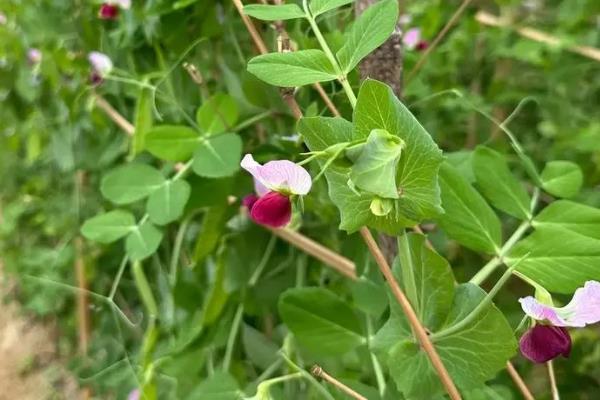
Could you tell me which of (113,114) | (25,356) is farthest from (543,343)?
(25,356)

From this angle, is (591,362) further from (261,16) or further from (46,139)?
(46,139)

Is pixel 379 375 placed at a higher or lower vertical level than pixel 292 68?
lower

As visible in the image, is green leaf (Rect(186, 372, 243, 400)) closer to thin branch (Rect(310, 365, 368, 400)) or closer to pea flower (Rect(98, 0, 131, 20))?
thin branch (Rect(310, 365, 368, 400))

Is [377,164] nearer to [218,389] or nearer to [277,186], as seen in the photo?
[277,186]

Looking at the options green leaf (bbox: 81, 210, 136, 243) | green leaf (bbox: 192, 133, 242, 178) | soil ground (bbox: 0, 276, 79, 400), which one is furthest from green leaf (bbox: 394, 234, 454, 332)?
soil ground (bbox: 0, 276, 79, 400)

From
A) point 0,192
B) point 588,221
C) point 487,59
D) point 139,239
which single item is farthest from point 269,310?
point 0,192

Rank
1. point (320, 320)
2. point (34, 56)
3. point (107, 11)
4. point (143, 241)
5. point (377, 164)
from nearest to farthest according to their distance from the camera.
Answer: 1. point (377, 164)
2. point (320, 320)
3. point (143, 241)
4. point (107, 11)
5. point (34, 56)

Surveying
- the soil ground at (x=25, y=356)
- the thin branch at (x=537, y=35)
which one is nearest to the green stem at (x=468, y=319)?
the thin branch at (x=537, y=35)
